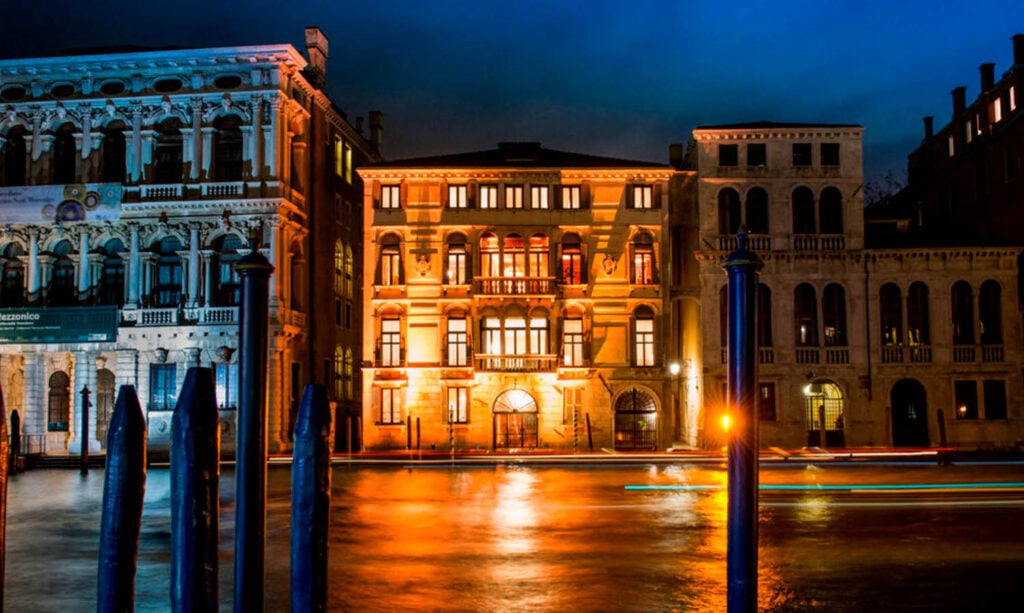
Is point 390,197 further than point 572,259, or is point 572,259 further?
point 572,259

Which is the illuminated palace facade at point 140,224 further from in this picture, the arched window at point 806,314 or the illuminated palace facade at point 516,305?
the arched window at point 806,314

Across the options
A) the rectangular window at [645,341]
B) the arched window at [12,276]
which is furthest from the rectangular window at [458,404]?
the arched window at [12,276]

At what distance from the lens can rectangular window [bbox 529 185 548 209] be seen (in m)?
46.8

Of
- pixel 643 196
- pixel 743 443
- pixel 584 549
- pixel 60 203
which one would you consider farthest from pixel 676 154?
pixel 743 443

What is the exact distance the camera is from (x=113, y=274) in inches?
1826

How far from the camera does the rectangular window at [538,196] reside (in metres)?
46.8

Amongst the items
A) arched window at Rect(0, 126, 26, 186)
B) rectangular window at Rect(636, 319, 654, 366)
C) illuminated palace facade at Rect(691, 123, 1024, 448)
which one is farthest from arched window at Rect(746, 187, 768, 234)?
arched window at Rect(0, 126, 26, 186)

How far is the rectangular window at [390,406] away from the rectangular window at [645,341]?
11.6m

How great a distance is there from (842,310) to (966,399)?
6.76 meters

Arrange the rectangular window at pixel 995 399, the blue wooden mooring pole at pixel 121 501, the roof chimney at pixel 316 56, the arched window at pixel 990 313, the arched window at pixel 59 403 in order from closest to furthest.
Result: the blue wooden mooring pole at pixel 121 501, the rectangular window at pixel 995 399, the arched window at pixel 990 313, the arched window at pixel 59 403, the roof chimney at pixel 316 56

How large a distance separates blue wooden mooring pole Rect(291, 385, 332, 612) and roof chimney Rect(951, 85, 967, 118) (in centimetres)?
5397

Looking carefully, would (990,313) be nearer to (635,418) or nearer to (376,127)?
(635,418)

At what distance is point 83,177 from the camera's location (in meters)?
45.9

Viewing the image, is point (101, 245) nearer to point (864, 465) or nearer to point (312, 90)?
point (312, 90)
